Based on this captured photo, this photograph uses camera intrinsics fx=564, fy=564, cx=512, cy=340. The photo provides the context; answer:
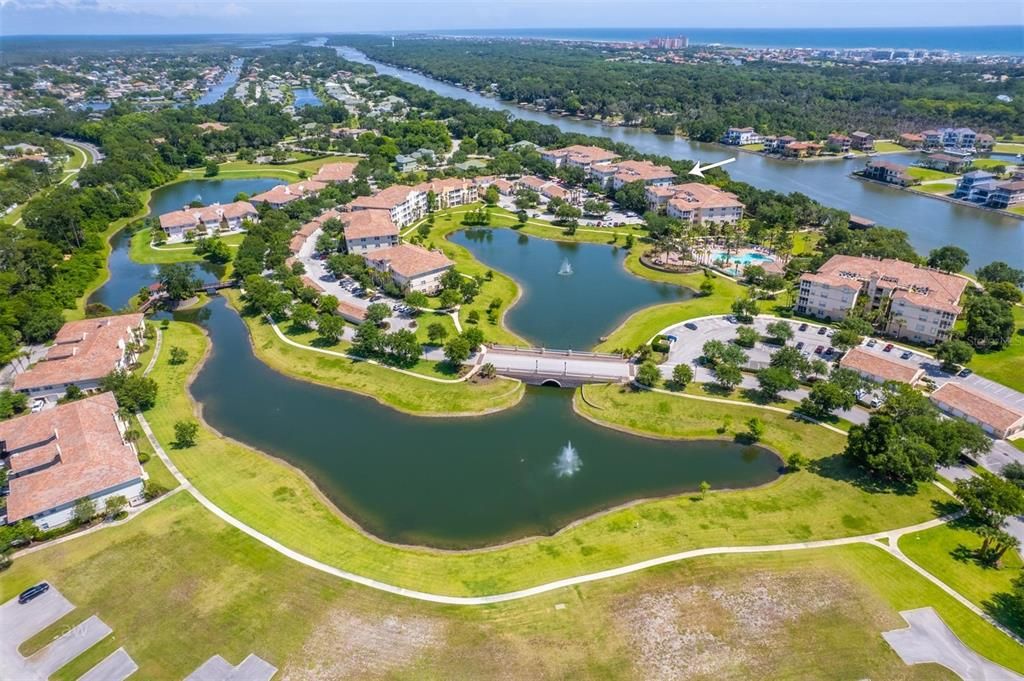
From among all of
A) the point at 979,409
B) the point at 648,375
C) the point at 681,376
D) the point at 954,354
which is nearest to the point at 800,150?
the point at 954,354

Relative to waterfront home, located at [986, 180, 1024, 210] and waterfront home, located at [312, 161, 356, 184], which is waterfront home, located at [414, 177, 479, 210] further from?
waterfront home, located at [986, 180, 1024, 210]

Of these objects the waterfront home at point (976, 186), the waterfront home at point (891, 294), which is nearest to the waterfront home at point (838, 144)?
the waterfront home at point (976, 186)

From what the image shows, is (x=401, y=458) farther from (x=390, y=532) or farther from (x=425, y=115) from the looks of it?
(x=425, y=115)

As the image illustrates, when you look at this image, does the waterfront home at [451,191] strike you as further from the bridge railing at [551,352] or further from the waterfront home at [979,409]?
the waterfront home at [979,409]

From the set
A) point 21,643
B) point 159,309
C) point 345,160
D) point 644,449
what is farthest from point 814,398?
point 345,160

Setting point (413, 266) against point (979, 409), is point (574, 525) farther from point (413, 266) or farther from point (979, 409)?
point (413, 266)
